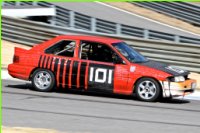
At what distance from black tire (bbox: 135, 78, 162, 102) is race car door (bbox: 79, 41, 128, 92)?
321 millimetres

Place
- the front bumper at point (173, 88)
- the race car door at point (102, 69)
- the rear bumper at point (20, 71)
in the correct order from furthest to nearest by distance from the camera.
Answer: the rear bumper at point (20, 71)
the race car door at point (102, 69)
the front bumper at point (173, 88)

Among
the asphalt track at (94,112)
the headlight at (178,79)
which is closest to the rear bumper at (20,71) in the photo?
the asphalt track at (94,112)

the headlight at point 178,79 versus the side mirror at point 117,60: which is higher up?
the side mirror at point 117,60

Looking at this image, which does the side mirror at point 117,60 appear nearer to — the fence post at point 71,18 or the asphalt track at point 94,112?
the asphalt track at point 94,112

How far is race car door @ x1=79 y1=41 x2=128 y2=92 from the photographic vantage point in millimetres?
13648

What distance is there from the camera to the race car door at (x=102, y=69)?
44.8 feet

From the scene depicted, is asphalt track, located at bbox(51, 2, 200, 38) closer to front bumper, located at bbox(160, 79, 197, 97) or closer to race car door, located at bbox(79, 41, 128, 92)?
race car door, located at bbox(79, 41, 128, 92)

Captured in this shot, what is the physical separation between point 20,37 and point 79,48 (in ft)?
23.9

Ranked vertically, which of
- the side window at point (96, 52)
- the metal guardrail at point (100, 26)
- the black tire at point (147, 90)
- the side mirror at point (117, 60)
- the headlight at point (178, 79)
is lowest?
the black tire at point (147, 90)

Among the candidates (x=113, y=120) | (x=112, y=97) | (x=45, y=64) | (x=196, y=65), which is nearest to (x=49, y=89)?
(x=45, y=64)

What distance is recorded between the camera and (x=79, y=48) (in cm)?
1408

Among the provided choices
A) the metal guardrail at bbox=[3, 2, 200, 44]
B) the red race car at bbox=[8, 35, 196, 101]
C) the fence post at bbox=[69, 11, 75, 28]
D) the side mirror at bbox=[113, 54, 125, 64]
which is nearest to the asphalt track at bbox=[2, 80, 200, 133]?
the red race car at bbox=[8, 35, 196, 101]

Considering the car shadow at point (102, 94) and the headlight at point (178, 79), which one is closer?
the headlight at point (178, 79)

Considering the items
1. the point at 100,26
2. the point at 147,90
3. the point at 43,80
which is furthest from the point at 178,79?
the point at 100,26
